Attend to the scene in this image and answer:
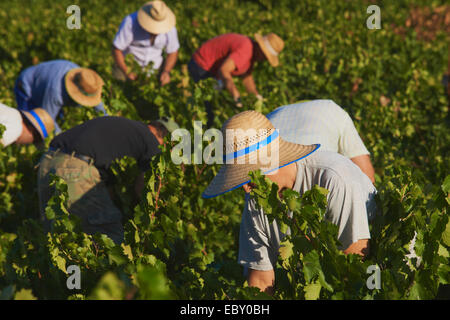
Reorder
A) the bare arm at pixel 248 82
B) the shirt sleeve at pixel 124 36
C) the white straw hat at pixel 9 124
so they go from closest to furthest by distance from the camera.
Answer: the white straw hat at pixel 9 124 < the bare arm at pixel 248 82 < the shirt sleeve at pixel 124 36

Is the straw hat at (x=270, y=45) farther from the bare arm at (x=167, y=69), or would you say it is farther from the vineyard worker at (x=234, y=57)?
the bare arm at (x=167, y=69)

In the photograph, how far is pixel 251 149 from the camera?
2270mm

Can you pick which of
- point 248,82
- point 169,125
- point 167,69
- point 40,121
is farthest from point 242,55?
point 40,121

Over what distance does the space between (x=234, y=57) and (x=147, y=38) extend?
1.59 metres

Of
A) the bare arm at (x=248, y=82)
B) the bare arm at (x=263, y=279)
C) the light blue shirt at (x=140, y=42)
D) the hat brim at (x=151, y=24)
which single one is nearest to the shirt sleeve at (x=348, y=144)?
the bare arm at (x=263, y=279)

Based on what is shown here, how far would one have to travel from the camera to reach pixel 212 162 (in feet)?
12.2

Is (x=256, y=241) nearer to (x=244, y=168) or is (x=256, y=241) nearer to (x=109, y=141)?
(x=244, y=168)

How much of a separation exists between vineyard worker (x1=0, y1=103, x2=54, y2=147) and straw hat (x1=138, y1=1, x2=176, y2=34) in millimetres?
2345

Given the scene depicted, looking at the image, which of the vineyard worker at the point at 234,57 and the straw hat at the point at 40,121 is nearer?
the straw hat at the point at 40,121

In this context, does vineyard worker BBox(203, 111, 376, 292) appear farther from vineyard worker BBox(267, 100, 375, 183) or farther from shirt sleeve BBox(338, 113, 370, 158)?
shirt sleeve BBox(338, 113, 370, 158)

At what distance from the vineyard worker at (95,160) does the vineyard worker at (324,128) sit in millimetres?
1044

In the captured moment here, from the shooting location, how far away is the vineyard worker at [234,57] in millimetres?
5109

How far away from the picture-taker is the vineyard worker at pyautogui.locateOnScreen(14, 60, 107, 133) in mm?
4582
